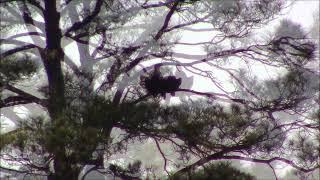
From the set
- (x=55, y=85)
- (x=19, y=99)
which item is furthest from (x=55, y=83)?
(x=19, y=99)

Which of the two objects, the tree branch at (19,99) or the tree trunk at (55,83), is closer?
the tree trunk at (55,83)

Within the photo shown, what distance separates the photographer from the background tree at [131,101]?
1.77m

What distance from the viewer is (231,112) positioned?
7.57 ft

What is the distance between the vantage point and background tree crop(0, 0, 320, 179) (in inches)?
69.5

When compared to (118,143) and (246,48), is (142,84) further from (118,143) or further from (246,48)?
(246,48)

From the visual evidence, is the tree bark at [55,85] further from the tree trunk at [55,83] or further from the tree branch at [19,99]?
the tree branch at [19,99]

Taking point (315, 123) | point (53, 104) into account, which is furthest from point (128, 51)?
point (315, 123)

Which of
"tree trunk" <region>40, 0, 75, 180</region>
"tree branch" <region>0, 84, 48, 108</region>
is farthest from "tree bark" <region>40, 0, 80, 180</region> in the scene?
"tree branch" <region>0, 84, 48, 108</region>

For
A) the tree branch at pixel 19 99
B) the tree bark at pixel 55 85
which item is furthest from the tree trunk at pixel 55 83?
the tree branch at pixel 19 99

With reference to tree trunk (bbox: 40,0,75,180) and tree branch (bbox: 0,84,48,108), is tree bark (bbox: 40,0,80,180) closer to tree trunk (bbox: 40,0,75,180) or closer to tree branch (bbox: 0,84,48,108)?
tree trunk (bbox: 40,0,75,180)

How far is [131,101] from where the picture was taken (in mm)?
2230

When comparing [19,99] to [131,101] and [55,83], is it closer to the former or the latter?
[55,83]

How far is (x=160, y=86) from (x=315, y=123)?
3.11ft

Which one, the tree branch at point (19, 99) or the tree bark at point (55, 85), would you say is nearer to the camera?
the tree bark at point (55, 85)
